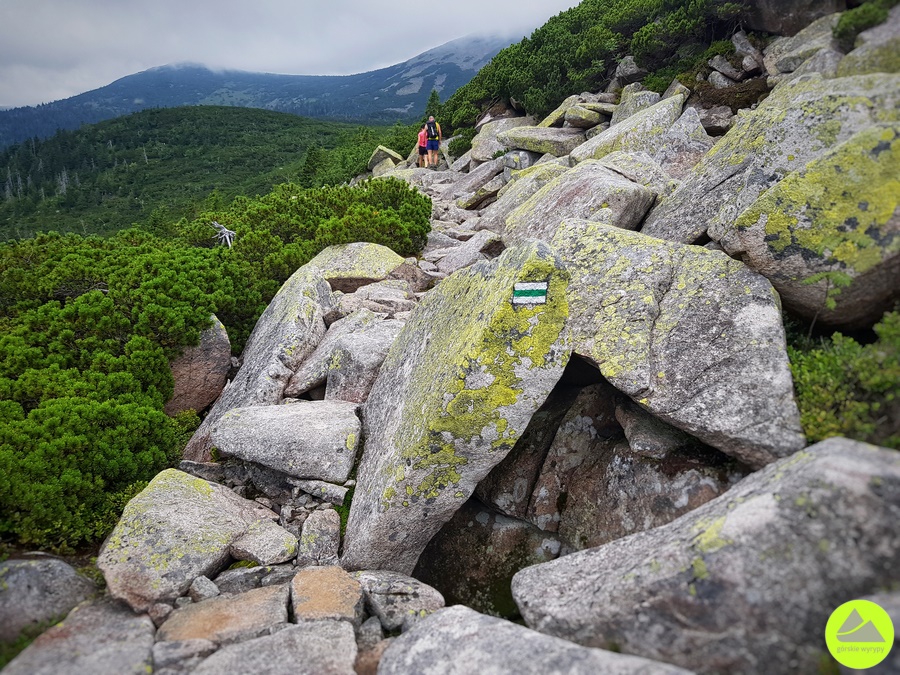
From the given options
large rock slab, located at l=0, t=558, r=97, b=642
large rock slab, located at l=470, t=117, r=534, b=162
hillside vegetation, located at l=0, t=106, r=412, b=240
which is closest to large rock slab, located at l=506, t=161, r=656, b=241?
large rock slab, located at l=0, t=558, r=97, b=642

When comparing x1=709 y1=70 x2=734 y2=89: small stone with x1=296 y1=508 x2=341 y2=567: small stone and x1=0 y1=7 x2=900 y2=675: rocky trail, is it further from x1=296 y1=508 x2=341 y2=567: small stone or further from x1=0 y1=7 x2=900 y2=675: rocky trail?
x1=296 y1=508 x2=341 y2=567: small stone

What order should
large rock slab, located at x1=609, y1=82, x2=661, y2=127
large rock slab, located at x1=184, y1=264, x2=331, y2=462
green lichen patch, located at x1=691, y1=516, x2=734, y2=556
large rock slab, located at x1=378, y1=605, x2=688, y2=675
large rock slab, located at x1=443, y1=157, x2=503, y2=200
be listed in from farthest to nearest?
large rock slab, located at x1=443, y1=157, x2=503, y2=200
large rock slab, located at x1=609, y1=82, x2=661, y2=127
large rock slab, located at x1=184, y1=264, x2=331, y2=462
green lichen patch, located at x1=691, y1=516, x2=734, y2=556
large rock slab, located at x1=378, y1=605, x2=688, y2=675

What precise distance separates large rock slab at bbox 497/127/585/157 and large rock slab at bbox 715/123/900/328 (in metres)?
18.5

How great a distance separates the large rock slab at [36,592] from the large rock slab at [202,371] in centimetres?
526

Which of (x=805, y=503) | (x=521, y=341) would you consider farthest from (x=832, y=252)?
(x=521, y=341)

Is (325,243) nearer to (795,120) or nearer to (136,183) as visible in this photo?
(795,120)

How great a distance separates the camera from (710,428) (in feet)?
17.4

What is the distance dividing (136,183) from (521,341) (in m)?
143

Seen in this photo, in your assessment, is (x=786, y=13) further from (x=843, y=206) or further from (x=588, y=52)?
(x=588, y=52)

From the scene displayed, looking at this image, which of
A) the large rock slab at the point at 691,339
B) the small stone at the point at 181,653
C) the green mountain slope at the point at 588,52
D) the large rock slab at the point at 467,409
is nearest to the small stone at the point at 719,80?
the green mountain slope at the point at 588,52

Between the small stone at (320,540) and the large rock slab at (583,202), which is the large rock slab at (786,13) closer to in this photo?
the large rock slab at (583,202)

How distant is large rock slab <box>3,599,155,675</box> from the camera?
4.49 metres

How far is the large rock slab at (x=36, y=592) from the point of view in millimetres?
4930

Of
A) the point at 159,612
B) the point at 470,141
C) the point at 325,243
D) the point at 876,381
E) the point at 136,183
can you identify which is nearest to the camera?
the point at 876,381
